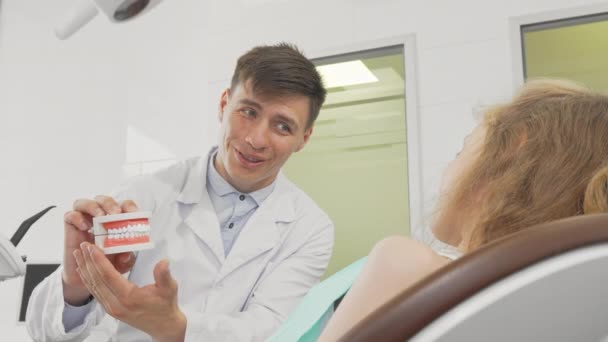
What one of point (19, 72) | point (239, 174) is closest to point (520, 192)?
point (239, 174)

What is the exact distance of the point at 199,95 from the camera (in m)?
3.82

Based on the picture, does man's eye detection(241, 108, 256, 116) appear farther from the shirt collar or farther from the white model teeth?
the white model teeth

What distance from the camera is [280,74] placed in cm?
188

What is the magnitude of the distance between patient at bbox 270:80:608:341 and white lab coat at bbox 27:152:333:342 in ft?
2.75

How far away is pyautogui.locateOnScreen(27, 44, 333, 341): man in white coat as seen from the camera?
5.42ft

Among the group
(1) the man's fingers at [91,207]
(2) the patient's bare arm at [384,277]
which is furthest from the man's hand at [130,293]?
(2) the patient's bare arm at [384,277]

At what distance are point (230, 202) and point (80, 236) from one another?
56 centimetres

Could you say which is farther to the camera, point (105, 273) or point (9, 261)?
point (9, 261)

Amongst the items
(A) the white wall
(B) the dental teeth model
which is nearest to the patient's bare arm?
(B) the dental teeth model

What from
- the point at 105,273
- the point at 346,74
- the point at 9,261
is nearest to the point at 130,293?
the point at 105,273

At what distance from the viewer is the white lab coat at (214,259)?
5.45 ft

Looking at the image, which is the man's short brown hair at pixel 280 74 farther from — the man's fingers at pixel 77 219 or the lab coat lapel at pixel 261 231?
the man's fingers at pixel 77 219

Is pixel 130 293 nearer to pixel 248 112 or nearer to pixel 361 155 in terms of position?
pixel 248 112

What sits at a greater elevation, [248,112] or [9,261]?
[248,112]
